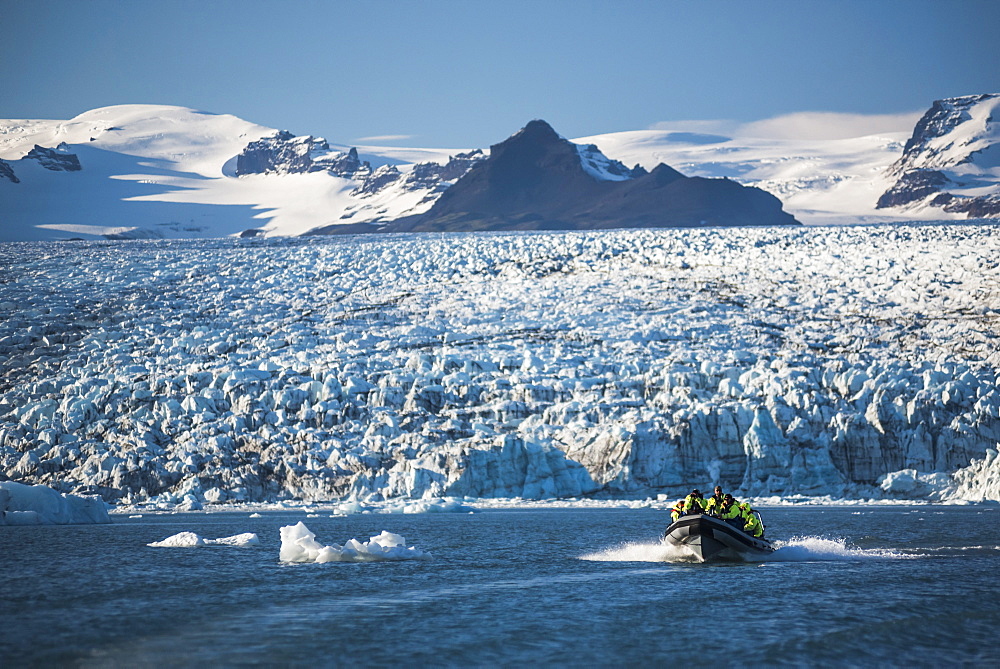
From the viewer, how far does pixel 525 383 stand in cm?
4272

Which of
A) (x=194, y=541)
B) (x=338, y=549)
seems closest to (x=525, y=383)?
(x=194, y=541)

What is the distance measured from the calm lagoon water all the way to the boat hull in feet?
1.99

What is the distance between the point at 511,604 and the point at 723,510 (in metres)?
7.59

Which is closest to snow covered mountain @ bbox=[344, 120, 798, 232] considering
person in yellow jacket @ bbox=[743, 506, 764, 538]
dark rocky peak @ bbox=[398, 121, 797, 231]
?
dark rocky peak @ bbox=[398, 121, 797, 231]

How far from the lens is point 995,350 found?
4122 cm

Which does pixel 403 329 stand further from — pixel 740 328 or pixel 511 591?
pixel 511 591

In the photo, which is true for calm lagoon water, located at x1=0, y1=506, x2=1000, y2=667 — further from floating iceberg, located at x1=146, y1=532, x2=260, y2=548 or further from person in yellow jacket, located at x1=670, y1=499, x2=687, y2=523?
person in yellow jacket, located at x1=670, y1=499, x2=687, y2=523

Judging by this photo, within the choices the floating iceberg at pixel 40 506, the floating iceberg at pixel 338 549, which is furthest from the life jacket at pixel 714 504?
the floating iceberg at pixel 40 506

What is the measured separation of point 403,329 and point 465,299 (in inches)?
225

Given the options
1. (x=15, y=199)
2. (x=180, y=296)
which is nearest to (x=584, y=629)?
(x=180, y=296)

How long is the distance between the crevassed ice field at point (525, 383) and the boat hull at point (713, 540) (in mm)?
15190

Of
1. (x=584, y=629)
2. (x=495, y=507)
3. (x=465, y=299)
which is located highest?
(x=465, y=299)

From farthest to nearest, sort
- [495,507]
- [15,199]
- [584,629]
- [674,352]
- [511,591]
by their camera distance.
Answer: [15,199]
[674,352]
[495,507]
[511,591]
[584,629]

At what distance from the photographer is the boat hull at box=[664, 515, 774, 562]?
890 inches
